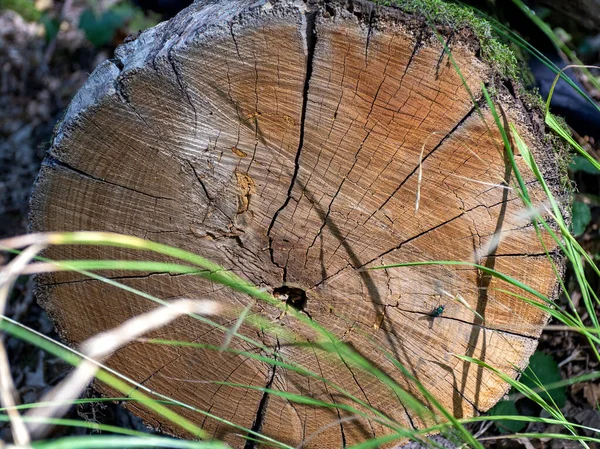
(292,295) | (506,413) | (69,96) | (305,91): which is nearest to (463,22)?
(305,91)

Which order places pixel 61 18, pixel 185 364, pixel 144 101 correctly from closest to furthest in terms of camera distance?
pixel 144 101 → pixel 185 364 → pixel 61 18

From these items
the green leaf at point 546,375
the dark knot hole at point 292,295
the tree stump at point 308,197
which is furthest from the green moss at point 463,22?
the green leaf at point 546,375

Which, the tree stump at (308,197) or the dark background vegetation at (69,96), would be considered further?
the dark background vegetation at (69,96)

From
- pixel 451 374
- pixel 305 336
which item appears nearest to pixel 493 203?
pixel 451 374

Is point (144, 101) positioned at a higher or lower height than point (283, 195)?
higher

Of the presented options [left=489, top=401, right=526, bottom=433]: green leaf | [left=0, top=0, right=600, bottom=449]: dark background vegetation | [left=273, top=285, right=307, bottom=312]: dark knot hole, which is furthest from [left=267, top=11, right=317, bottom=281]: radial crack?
[left=489, top=401, right=526, bottom=433]: green leaf

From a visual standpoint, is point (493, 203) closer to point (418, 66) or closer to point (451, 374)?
point (418, 66)

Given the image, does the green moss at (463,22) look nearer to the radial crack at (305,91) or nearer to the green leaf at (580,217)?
the radial crack at (305,91)

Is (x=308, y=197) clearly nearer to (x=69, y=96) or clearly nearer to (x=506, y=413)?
(x=506, y=413)
